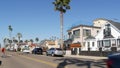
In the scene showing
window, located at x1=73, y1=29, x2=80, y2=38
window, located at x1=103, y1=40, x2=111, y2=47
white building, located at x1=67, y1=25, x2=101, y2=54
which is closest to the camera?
window, located at x1=103, y1=40, x2=111, y2=47

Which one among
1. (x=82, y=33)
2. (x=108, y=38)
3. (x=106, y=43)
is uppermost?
(x=82, y=33)

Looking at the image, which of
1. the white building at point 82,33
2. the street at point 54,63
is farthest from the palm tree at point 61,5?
the street at point 54,63

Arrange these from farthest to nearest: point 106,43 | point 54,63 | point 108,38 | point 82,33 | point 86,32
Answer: point 86,32
point 82,33
point 106,43
point 108,38
point 54,63

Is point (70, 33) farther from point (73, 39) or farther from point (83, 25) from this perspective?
point (83, 25)

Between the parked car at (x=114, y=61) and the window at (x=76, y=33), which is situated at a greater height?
the window at (x=76, y=33)

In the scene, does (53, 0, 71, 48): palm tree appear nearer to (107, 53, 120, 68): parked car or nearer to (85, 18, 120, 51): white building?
(85, 18, 120, 51): white building

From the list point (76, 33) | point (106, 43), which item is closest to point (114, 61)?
point (106, 43)

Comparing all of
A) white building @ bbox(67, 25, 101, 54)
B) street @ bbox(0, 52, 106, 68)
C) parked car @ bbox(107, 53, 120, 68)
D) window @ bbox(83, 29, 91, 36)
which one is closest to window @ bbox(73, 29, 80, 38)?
white building @ bbox(67, 25, 101, 54)

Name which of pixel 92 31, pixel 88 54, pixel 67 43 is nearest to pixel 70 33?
pixel 67 43

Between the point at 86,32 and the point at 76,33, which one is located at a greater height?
the point at 86,32

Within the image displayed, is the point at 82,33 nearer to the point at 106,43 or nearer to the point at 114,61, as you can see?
the point at 106,43

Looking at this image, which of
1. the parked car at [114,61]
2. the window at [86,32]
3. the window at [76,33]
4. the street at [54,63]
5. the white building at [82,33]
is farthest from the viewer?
the window at [76,33]

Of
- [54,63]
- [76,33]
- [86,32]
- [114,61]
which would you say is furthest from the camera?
[76,33]

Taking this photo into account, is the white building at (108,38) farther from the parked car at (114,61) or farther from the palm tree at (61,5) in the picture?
the parked car at (114,61)
